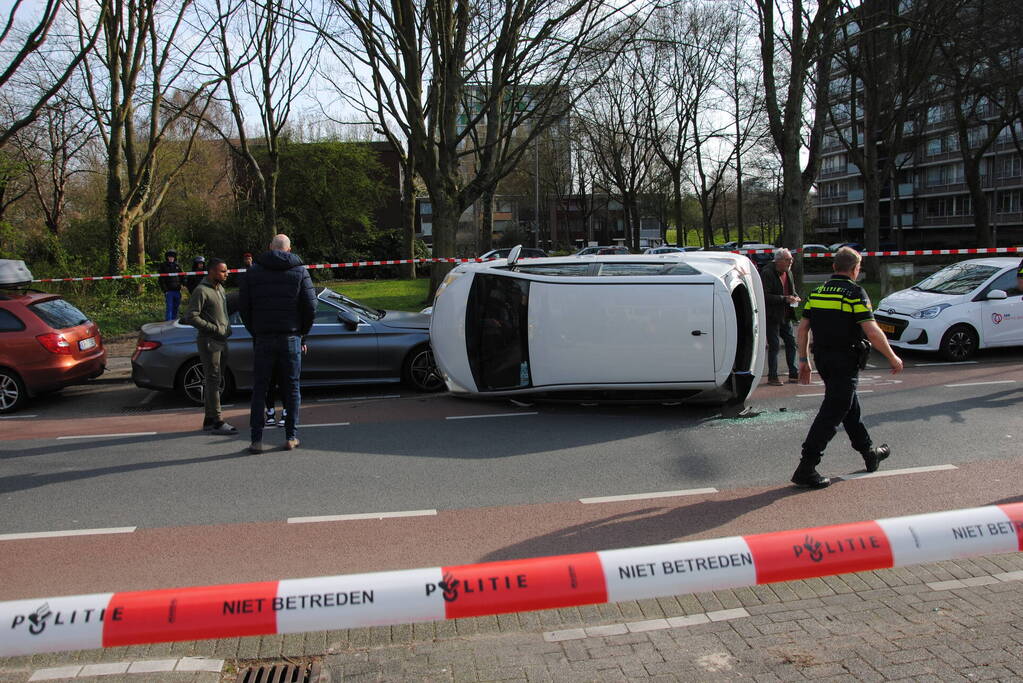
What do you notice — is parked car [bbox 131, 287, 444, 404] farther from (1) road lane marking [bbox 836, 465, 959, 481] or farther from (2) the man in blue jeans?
(1) road lane marking [bbox 836, 465, 959, 481]

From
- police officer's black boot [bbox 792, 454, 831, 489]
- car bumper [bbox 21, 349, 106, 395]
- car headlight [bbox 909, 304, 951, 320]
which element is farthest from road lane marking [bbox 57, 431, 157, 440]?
car headlight [bbox 909, 304, 951, 320]

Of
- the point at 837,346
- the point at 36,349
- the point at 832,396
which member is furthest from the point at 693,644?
the point at 36,349

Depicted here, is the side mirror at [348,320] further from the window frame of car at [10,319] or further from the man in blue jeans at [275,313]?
the window frame of car at [10,319]

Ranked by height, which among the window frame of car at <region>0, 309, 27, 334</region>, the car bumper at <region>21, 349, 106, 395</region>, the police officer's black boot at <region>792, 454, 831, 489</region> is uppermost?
the window frame of car at <region>0, 309, 27, 334</region>

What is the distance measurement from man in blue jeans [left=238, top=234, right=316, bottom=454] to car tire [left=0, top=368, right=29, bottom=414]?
473 centimetres

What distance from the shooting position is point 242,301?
282 inches

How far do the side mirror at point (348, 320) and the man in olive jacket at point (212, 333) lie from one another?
2.19 metres

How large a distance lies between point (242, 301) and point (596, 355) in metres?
3.60

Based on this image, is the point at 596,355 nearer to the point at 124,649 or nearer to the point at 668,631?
the point at 668,631

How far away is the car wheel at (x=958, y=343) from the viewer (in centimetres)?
1194

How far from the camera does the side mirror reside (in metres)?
10.4

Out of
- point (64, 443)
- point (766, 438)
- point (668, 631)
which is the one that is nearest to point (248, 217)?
point (64, 443)

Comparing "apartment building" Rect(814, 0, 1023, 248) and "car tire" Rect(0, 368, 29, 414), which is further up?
"apartment building" Rect(814, 0, 1023, 248)

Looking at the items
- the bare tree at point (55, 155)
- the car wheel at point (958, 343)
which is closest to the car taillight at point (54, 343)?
the car wheel at point (958, 343)
